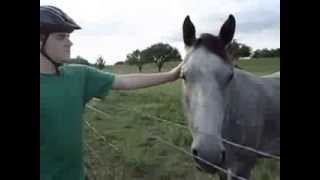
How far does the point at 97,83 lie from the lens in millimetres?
2516

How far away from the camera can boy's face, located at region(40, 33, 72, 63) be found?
2285mm

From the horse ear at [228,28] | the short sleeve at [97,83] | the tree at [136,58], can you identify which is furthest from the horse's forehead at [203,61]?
the tree at [136,58]

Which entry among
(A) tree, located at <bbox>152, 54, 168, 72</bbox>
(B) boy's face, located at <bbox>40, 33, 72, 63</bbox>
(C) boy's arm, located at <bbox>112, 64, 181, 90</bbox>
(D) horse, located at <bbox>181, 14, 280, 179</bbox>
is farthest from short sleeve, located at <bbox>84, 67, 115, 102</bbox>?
(A) tree, located at <bbox>152, 54, 168, 72</bbox>

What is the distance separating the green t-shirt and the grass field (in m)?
0.99

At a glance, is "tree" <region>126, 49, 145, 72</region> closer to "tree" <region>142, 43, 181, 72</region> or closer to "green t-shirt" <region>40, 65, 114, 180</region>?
"tree" <region>142, 43, 181, 72</region>

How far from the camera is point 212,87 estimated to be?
9.13ft

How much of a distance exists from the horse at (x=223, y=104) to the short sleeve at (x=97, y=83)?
1.71 ft

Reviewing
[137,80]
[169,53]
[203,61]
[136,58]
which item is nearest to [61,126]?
[137,80]

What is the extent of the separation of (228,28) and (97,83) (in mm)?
945

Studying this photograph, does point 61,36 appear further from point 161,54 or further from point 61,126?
point 161,54

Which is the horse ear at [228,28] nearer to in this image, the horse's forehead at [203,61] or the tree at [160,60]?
the horse's forehead at [203,61]

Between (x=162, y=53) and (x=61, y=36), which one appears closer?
(x=61, y=36)
